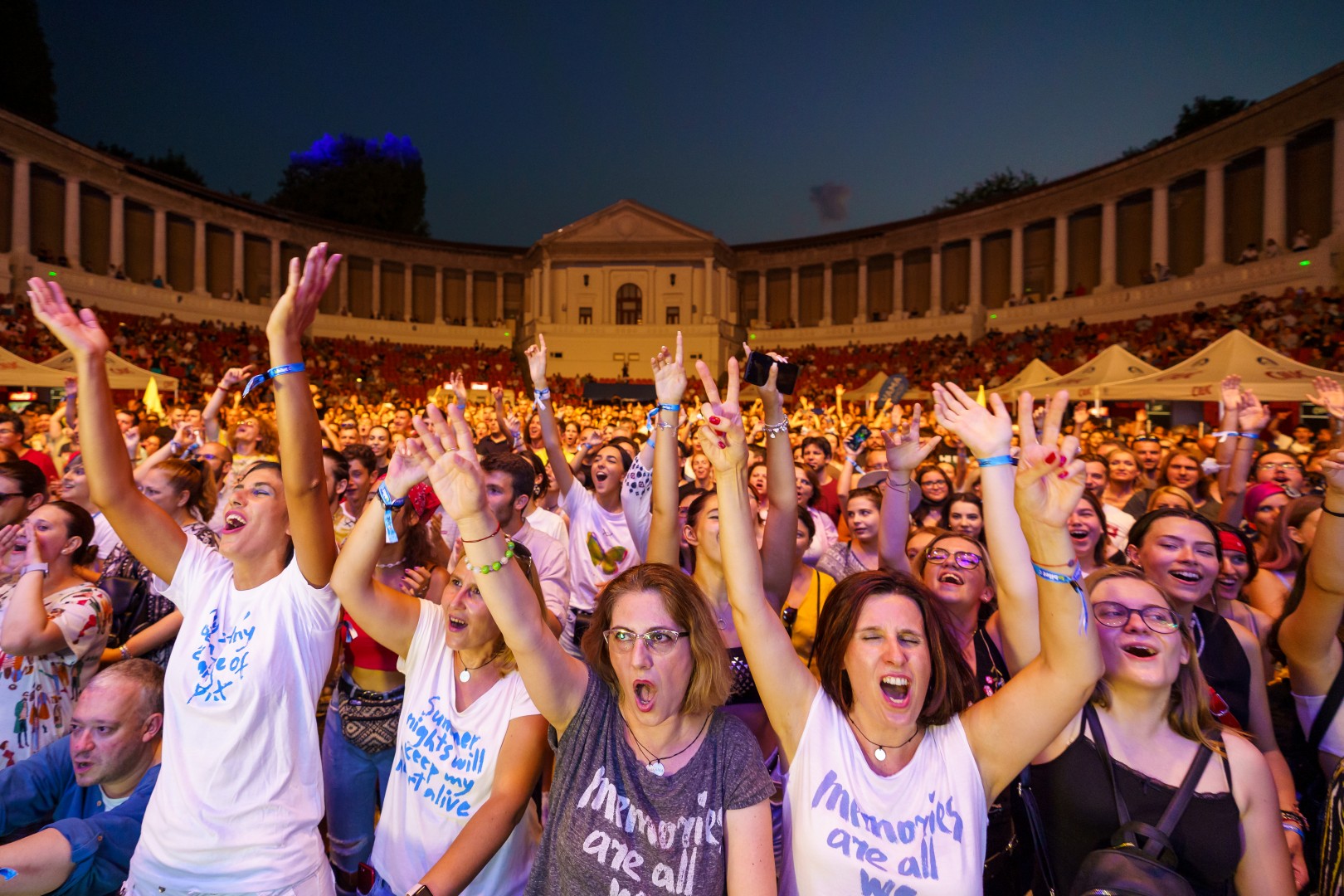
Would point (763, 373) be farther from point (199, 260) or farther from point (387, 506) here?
point (199, 260)

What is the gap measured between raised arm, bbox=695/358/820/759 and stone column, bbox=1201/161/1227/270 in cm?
3231

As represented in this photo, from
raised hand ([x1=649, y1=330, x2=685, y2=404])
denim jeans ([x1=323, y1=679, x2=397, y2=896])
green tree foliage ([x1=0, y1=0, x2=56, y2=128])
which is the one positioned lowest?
denim jeans ([x1=323, y1=679, x2=397, y2=896])

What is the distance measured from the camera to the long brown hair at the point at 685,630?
206 cm

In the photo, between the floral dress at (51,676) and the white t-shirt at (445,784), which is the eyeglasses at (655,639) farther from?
the floral dress at (51,676)

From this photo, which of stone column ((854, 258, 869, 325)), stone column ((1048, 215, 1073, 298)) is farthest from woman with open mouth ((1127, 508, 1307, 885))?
stone column ((854, 258, 869, 325))

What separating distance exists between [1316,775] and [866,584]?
7.39ft

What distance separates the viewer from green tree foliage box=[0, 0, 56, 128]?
110 ft

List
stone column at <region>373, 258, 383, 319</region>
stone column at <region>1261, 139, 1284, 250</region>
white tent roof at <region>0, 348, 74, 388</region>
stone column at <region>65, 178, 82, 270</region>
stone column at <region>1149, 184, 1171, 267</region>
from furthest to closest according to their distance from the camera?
1. stone column at <region>373, 258, 383, 319</region>
2. stone column at <region>65, 178, 82, 270</region>
3. stone column at <region>1149, 184, 1171, 267</region>
4. stone column at <region>1261, 139, 1284, 250</region>
5. white tent roof at <region>0, 348, 74, 388</region>

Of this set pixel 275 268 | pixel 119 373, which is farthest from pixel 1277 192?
pixel 275 268

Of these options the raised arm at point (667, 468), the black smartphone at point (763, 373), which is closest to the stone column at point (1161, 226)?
the black smartphone at point (763, 373)

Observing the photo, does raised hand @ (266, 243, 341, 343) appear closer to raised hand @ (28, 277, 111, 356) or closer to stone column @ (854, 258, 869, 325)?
raised hand @ (28, 277, 111, 356)

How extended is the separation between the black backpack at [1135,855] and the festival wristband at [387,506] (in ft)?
7.21

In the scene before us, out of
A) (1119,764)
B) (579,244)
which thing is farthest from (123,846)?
(579,244)

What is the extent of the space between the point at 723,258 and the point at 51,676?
43908 mm
